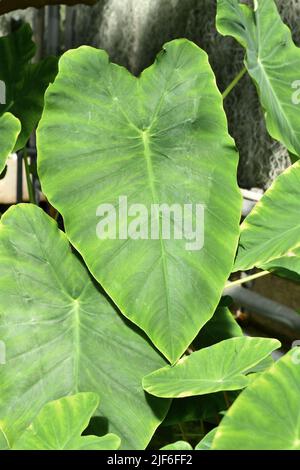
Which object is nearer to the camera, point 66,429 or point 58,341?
point 66,429

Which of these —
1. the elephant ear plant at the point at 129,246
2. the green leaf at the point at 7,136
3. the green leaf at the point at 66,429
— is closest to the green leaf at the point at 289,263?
the elephant ear plant at the point at 129,246

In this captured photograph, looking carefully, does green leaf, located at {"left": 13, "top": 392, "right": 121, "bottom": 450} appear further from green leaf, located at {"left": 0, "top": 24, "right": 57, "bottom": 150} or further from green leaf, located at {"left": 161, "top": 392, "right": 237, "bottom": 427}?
green leaf, located at {"left": 0, "top": 24, "right": 57, "bottom": 150}

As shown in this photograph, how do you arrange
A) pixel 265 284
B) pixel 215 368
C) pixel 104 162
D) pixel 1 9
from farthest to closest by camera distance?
pixel 265 284 < pixel 1 9 < pixel 104 162 < pixel 215 368

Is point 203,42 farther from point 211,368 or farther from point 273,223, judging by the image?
point 211,368

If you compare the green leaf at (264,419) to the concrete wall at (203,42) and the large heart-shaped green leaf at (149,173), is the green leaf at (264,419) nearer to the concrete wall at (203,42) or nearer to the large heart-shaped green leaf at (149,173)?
the large heart-shaped green leaf at (149,173)

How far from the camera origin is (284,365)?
3.38 feet

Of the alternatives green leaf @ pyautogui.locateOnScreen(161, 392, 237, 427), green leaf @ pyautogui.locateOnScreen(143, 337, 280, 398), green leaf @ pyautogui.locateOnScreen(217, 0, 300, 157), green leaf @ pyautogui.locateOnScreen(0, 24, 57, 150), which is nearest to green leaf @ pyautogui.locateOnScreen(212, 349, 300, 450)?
green leaf @ pyautogui.locateOnScreen(143, 337, 280, 398)

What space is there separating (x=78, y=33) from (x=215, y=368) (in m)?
3.76

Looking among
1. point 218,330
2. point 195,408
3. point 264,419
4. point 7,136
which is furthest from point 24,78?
point 264,419

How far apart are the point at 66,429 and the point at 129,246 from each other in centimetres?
33

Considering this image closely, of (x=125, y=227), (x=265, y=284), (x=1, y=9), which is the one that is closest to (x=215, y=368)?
(x=125, y=227)

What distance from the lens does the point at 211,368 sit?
120 cm

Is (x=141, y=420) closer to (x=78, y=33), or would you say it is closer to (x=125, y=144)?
(x=125, y=144)

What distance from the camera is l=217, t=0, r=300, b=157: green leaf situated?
1.42m
